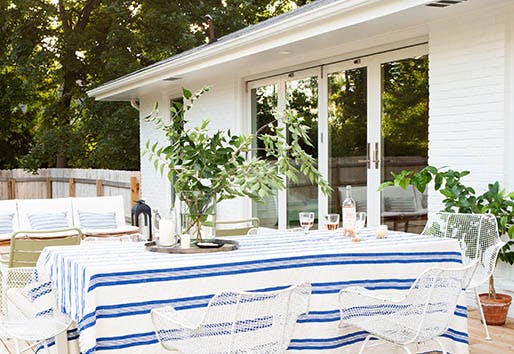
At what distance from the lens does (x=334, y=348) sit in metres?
3.89

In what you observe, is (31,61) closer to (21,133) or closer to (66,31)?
(66,31)

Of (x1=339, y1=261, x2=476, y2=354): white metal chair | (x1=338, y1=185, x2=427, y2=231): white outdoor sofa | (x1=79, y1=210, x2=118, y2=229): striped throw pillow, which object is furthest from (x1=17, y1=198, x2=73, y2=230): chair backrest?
(x1=339, y1=261, x2=476, y2=354): white metal chair

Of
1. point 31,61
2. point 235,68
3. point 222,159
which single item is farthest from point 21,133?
point 222,159

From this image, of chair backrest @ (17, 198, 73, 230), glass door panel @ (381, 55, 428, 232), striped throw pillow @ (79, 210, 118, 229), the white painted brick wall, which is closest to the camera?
the white painted brick wall

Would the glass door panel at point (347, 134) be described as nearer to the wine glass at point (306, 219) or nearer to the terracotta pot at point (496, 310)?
the terracotta pot at point (496, 310)

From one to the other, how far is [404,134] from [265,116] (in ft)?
9.51

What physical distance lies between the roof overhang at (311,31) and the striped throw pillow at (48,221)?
107 inches

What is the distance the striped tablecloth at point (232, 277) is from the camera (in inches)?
131

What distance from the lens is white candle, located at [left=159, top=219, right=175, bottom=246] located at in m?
4.08

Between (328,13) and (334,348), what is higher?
(328,13)

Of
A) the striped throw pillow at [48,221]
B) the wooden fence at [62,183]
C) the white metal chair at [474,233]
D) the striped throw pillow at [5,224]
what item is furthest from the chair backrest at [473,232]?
the wooden fence at [62,183]

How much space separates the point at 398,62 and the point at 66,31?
13479 millimetres

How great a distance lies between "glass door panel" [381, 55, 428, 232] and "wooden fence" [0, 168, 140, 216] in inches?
331

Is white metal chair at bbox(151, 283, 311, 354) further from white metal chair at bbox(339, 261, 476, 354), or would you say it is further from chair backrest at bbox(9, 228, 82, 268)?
chair backrest at bbox(9, 228, 82, 268)
